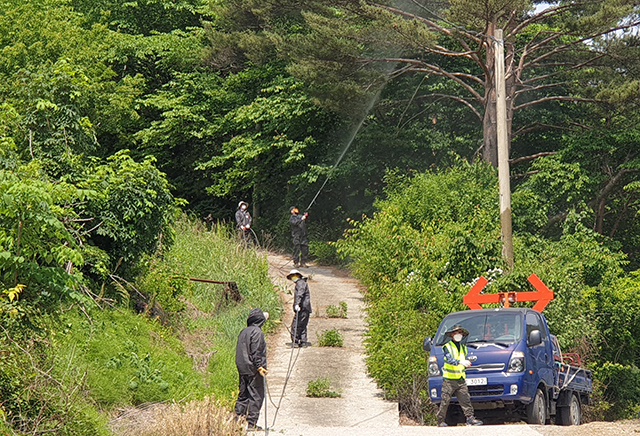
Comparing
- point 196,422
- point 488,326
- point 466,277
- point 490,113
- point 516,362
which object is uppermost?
point 490,113

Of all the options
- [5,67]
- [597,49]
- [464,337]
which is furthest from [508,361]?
[5,67]

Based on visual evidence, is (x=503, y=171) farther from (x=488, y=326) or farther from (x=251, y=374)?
(x=251, y=374)

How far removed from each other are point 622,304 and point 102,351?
15.1 m

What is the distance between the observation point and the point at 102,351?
13.8m

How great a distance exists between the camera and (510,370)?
12844 mm

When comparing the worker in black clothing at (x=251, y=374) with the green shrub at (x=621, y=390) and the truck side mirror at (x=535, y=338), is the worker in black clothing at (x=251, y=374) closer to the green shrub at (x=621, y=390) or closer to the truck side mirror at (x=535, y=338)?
the truck side mirror at (x=535, y=338)

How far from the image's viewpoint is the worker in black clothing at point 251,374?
11.9 meters

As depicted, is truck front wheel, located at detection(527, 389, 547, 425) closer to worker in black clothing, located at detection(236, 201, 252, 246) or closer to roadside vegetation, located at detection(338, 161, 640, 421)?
roadside vegetation, located at detection(338, 161, 640, 421)

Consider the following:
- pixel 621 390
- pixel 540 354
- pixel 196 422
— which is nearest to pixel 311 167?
pixel 621 390

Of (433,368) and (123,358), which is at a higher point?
(433,368)

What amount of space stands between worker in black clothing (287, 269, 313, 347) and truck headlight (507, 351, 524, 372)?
221 inches

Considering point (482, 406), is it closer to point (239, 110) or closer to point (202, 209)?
point (239, 110)

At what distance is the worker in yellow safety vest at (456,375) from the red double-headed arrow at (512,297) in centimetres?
281

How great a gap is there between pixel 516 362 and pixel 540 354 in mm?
857
